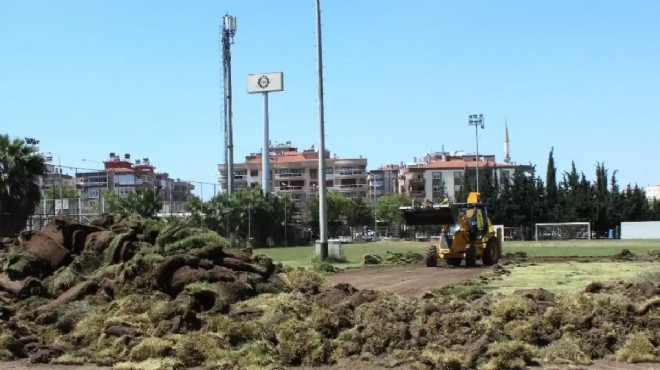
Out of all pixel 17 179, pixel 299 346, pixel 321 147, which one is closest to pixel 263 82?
pixel 17 179

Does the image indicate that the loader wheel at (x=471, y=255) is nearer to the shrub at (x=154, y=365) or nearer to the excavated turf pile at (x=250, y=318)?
the excavated turf pile at (x=250, y=318)

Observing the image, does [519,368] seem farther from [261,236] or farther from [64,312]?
[261,236]

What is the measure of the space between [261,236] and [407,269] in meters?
38.2

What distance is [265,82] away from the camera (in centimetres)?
10806

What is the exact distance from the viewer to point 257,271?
15.7 metres

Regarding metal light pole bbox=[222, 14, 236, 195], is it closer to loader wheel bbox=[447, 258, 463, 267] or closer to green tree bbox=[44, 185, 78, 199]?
green tree bbox=[44, 185, 78, 199]

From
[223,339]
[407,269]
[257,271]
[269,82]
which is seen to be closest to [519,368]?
[223,339]

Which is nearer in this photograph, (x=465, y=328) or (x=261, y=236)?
(x=465, y=328)

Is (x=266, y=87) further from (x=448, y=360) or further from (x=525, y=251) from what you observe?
(x=448, y=360)

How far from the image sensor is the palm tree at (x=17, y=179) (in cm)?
3781

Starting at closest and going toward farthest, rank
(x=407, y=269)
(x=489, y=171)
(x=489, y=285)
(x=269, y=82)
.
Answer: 1. (x=489, y=285)
2. (x=407, y=269)
3. (x=489, y=171)
4. (x=269, y=82)

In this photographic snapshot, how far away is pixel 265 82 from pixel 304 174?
51481mm

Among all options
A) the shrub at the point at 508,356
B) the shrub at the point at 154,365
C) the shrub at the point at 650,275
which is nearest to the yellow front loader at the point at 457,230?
the shrub at the point at 650,275

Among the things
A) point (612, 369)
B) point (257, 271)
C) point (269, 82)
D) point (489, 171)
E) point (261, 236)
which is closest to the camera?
point (612, 369)
